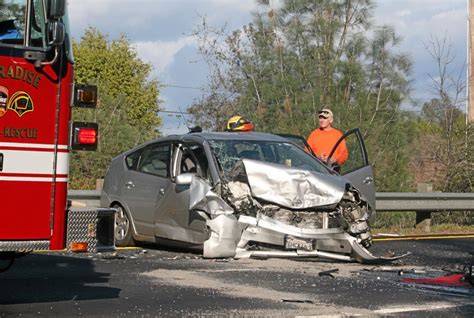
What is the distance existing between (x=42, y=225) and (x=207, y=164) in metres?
4.55

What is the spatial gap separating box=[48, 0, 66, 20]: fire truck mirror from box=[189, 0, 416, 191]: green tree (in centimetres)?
1428

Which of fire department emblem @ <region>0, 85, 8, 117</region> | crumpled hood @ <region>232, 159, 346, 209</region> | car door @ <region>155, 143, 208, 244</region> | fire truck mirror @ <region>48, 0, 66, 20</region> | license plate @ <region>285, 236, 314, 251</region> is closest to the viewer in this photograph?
fire truck mirror @ <region>48, 0, 66, 20</region>

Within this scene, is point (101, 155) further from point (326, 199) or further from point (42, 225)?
point (42, 225)

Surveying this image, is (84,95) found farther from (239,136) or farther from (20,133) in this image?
(239,136)

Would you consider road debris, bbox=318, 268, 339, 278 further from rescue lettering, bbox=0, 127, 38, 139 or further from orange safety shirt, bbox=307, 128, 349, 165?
rescue lettering, bbox=0, 127, 38, 139

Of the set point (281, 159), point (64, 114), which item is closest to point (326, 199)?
point (281, 159)

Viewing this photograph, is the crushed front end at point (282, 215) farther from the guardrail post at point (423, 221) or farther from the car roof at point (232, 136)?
the guardrail post at point (423, 221)

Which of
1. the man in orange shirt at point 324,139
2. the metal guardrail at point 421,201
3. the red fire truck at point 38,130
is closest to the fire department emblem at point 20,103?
the red fire truck at point 38,130

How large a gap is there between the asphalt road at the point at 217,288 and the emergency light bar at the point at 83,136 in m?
1.34

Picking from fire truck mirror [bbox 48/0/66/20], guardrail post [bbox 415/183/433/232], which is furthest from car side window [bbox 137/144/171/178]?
guardrail post [bbox 415/183/433/232]

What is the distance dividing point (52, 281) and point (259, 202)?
2.60 meters

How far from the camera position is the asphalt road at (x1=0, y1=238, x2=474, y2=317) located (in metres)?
8.37

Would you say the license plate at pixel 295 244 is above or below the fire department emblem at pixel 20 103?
below

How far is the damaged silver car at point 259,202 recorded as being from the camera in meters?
11.2
